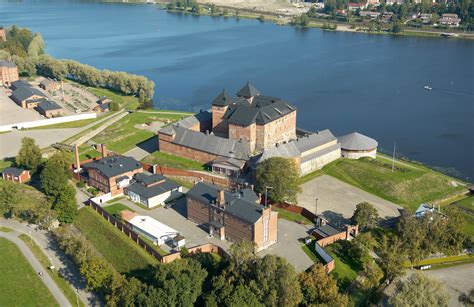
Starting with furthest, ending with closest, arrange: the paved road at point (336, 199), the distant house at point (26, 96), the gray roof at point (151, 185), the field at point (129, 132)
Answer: the distant house at point (26, 96) → the field at point (129, 132) → the gray roof at point (151, 185) → the paved road at point (336, 199)

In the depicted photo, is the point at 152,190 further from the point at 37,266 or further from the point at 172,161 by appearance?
the point at 37,266

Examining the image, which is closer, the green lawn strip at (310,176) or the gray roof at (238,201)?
the gray roof at (238,201)

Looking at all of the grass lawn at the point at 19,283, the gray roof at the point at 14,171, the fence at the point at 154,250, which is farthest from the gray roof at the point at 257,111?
the grass lawn at the point at 19,283

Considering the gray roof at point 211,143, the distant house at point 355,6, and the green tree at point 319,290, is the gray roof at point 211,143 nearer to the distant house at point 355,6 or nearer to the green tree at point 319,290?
the green tree at point 319,290

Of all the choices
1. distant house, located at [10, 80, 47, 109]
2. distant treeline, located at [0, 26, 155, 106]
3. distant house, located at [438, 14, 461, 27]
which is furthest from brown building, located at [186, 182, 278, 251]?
distant house, located at [438, 14, 461, 27]

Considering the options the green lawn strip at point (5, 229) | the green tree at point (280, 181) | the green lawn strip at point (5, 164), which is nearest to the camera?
the green lawn strip at point (5, 229)

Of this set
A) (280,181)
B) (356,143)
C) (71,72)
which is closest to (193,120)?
(356,143)

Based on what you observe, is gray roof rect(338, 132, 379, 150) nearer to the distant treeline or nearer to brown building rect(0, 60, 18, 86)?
the distant treeline
